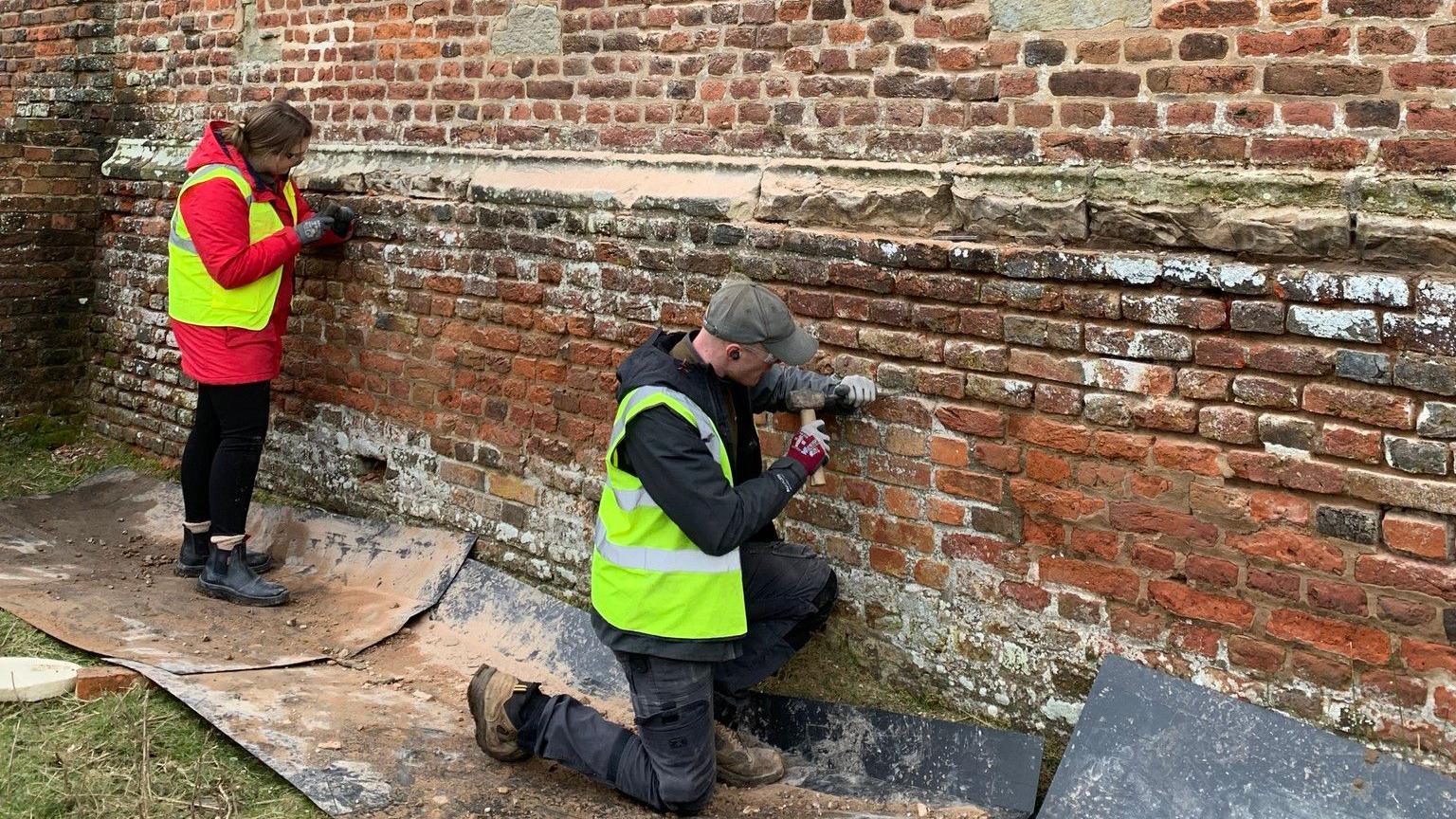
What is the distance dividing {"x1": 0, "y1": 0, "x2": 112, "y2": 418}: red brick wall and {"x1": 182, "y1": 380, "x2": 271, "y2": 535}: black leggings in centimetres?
259

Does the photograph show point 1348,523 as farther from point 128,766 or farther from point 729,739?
point 128,766

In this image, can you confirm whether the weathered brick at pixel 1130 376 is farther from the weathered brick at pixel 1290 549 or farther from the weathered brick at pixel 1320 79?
the weathered brick at pixel 1320 79

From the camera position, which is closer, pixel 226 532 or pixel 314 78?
pixel 226 532

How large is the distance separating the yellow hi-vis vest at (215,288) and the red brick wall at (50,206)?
2527 millimetres

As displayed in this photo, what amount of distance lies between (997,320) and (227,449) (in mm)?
3302

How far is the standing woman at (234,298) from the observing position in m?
5.16

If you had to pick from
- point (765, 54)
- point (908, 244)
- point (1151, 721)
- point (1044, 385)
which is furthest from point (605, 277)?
point (1151, 721)

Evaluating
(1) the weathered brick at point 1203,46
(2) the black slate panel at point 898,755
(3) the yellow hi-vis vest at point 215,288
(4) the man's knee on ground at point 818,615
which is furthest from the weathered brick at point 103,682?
(1) the weathered brick at point 1203,46

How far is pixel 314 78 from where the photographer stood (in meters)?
6.09

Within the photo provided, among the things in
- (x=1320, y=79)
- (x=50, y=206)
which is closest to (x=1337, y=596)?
(x=1320, y=79)

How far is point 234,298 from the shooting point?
5273mm

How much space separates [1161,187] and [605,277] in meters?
2.16

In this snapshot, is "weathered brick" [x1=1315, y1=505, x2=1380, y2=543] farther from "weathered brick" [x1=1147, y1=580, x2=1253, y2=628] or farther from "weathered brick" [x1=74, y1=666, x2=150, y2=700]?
"weathered brick" [x1=74, y1=666, x2=150, y2=700]

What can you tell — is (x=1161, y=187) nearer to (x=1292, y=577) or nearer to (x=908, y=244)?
(x=908, y=244)
